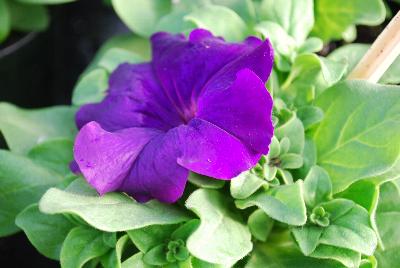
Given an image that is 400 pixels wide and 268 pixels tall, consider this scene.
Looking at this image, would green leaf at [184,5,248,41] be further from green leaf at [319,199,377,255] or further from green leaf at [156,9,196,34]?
green leaf at [319,199,377,255]

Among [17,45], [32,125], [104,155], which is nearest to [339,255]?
[104,155]

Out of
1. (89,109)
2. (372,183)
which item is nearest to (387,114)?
(372,183)

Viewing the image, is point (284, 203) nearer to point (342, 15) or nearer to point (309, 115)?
point (309, 115)

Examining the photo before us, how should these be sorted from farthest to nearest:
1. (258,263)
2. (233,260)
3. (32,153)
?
(32,153)
(258,263)
(233,260)

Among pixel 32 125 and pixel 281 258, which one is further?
pixel 32 125

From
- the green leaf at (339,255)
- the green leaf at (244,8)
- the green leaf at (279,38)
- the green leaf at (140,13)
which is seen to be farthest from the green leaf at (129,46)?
the green leaf at (339,255)

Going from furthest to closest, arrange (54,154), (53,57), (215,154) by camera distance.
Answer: (53,57) → (54,154) → (215,154)

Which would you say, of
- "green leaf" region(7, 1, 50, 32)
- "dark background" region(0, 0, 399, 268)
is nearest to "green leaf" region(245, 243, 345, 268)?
"dark background" region(0, 0, 399, 268)

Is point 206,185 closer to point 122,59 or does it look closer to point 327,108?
point 327,108
